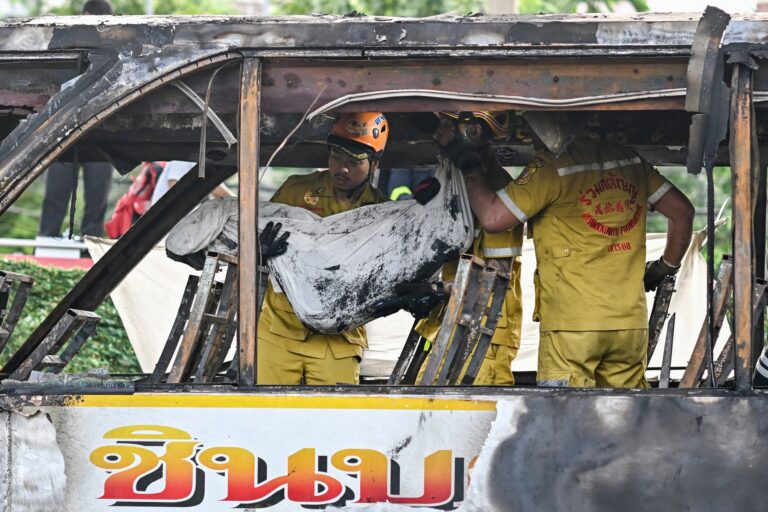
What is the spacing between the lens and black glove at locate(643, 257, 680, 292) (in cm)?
508

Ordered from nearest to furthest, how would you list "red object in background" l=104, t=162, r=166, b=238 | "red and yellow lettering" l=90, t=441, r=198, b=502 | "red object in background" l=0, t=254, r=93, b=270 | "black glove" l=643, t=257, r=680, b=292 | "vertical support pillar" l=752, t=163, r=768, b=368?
"red and yellow lettering" l=90, t=441, r=198, b=502 → "black glove" l=643, t=257, r=680, b=292 → "vertical support pillar" l=752, t=163, r=768, b=368 → "red object in background" l=0, t=254, r=93, b=270 → "red object in background" l=104, t=162, r=166, b=238

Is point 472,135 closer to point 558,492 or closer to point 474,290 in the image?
point 474,290

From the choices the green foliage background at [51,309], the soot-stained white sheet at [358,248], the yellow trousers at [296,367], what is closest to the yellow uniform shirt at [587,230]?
the soot-stained white sheet at [358,248]

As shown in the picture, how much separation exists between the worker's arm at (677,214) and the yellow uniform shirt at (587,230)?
0.45ft

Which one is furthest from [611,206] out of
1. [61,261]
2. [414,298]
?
[61,261]

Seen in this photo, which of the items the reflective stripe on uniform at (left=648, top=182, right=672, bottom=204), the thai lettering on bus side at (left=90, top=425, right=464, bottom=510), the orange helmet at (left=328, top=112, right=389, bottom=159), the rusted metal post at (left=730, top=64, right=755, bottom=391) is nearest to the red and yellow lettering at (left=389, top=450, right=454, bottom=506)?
the thai lettering on bus side at (left=90, top=425, right=464, bottom=510)

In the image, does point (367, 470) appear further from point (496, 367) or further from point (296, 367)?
point (296, 367)

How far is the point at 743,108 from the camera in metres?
3.54

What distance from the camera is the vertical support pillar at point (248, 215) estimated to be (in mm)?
3600

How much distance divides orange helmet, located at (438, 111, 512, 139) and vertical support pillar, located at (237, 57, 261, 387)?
96 cm

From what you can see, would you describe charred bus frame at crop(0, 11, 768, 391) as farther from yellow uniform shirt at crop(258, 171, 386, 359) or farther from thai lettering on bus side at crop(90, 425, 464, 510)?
yellow uniform shirt at crop(258, 171, 386, 359)

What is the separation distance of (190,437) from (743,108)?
6.29 ft

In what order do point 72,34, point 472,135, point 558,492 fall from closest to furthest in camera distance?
1. point 558,492
2. point 72,34
3. point 472,135

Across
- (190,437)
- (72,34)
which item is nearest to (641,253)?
(190,437)
